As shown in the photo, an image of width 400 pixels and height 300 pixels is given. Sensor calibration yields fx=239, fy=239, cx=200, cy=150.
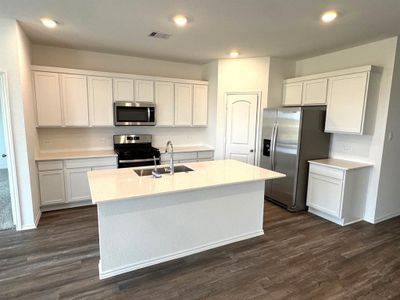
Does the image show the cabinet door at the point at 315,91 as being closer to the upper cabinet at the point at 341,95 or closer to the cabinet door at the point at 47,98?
the upper cabinet at the point at 341,95

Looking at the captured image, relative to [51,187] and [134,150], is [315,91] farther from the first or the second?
[51,187]

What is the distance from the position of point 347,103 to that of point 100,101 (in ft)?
13.0

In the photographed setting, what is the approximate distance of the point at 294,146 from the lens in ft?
12.7

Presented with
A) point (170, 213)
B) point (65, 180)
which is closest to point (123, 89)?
point (65, 180)

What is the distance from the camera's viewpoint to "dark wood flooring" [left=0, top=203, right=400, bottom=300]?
2154 millimetres

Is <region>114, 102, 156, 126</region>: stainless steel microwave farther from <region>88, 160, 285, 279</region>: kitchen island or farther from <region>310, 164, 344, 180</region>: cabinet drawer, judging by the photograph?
<region>310, 164, 344, 180</region>: cabinet drawer

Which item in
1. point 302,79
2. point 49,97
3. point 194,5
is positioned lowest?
point 49,97

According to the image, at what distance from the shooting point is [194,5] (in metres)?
2.38

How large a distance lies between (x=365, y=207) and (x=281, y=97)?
2372 millimetres

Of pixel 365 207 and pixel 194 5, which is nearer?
pixel 194 5

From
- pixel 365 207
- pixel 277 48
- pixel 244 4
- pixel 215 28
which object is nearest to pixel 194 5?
pixel 244 4

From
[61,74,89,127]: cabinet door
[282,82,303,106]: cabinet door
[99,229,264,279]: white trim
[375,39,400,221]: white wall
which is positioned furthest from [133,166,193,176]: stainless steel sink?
[375,39,400,221]: white wall

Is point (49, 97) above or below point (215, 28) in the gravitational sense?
below

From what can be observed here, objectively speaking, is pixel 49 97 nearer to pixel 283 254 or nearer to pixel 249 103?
pixel 249 103
